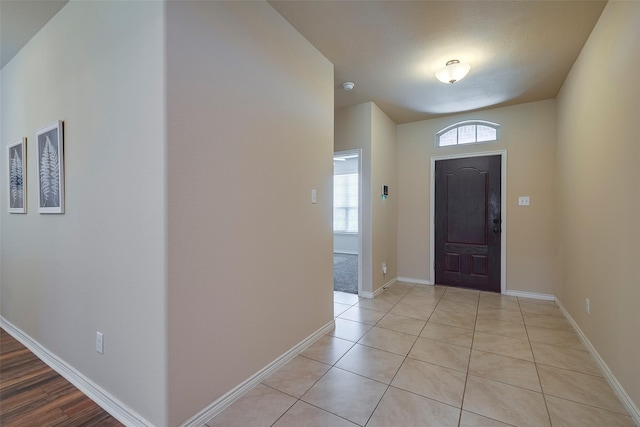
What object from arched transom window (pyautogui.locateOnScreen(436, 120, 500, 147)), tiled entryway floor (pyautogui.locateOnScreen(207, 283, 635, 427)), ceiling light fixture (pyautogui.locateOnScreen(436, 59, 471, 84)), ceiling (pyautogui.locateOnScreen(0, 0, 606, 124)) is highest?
ceiling (pyautogui.locateOnScreen(0, 0, 606, 124))

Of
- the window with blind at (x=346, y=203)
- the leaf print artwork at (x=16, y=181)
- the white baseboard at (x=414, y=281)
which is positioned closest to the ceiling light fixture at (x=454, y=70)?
the white baseboard at (x=414, y=281)

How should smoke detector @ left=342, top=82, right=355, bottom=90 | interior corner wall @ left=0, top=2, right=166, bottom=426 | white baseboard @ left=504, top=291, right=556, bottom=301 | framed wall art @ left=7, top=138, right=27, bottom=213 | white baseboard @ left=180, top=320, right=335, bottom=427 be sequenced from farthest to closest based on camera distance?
white baseboard @ left=504, top=291, right=556, bottom=301
smoke detector @ left=342, top=82, right=355, bottom=90
framed wall art @ left=7, top=138, right=27, bottom=213
white baseboard @ left=180, top=320, right=335, bottom=427
interior corner wall @ left=0, top=2, right=166, bottom=426

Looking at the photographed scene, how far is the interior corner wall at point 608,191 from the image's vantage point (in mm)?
1659

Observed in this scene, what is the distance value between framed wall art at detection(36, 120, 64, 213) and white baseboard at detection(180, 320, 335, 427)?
1.63 metres

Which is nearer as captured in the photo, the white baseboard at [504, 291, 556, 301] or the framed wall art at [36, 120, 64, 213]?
the framed wall art at [36, 120, 64, 213]

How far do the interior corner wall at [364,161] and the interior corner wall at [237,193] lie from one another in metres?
1.30

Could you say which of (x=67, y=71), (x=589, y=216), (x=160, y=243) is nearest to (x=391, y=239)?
(x=589, y=216)

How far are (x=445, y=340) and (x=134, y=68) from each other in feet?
9.90

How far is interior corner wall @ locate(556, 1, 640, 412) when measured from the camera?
5.44 ft

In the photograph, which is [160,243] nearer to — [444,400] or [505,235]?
[444,400]

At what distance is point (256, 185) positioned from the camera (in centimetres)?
190

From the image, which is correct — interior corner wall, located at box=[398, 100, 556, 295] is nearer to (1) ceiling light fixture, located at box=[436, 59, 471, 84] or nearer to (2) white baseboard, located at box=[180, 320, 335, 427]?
(1) ceiling light fixture, located at box=[436, 59, 471, 84]

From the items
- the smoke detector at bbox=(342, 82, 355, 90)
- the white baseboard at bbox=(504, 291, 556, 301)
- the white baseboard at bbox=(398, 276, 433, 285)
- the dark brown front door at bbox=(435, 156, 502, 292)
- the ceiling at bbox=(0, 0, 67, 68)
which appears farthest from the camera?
the white baseboard at bbox=(398, 276, 433, 285)

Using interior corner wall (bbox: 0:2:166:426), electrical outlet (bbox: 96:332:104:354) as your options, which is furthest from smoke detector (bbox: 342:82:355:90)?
electrical outlet (bbox: 96:332:104:354)
